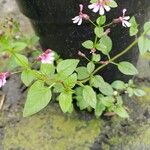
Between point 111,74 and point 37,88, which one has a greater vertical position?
point 37,88

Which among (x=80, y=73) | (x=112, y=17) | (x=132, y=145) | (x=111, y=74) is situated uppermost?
(x=112, y=17)

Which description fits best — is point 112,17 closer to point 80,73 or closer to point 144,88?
point 80,73

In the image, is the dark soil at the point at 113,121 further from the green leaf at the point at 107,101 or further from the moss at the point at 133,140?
the green leaf at the point at 107,101

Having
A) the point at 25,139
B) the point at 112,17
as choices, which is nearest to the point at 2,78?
the point at 112,17

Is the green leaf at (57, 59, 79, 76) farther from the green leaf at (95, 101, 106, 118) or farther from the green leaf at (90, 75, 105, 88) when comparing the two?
the green leaf at (95, 101, 106, 118)

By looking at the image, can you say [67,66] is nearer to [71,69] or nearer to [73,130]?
[71,69]

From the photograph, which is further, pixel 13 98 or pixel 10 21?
pixel 13 98
